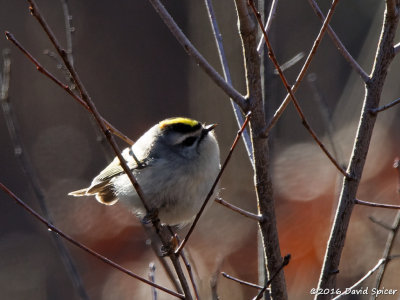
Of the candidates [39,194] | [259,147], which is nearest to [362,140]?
[259,147]

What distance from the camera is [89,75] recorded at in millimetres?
6949

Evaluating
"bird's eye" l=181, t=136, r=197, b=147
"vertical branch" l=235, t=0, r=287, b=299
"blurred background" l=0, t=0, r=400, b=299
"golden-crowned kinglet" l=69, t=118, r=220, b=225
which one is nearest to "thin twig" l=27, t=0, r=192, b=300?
"vertical branch" l=235, t=0, r=287, b=299

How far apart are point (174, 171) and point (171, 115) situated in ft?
12.9

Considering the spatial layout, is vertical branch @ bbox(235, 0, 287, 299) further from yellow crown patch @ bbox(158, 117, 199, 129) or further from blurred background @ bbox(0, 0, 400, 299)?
blurred background @ bbox(0, 0, 400, 299)

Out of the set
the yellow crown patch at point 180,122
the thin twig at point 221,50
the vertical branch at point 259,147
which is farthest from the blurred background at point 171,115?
the vertical branch at point 259,147

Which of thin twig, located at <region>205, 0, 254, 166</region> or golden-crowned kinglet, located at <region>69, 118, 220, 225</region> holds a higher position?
thin twig, located at <region>205, 0, 254, 166</region>

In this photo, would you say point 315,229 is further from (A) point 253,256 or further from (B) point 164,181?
(B) point 164,181

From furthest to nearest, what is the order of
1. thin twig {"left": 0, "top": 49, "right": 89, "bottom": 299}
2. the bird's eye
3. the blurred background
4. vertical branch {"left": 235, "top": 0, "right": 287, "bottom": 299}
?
the blurred background
the bird's eye
thin twig {"left": 0, "top": 49, "right": 89, "bottom": 299}
vertical branch {"left": 235, "top": 0, "right": 287, "bottom": 299}

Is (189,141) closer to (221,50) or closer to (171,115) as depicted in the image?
(221,50)

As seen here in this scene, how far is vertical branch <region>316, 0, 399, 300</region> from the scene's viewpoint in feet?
6.30

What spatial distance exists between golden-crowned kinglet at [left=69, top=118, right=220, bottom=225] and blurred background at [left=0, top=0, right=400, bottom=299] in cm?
103

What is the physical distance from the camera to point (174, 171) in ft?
8.18

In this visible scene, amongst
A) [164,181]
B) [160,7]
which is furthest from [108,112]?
[160,7]

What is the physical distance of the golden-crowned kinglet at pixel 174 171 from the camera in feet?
8.10
